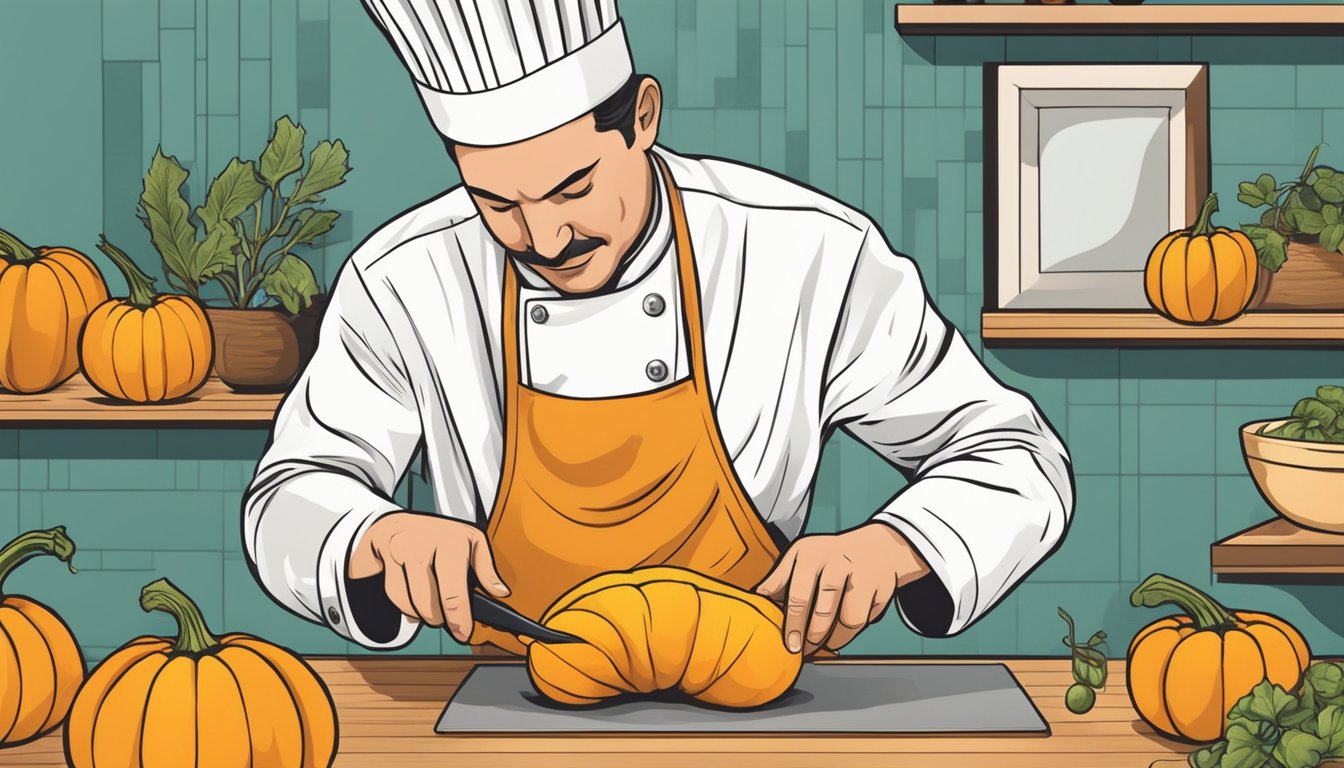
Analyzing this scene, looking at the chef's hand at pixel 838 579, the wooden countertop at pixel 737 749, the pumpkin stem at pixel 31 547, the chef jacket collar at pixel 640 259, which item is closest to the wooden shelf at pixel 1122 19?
the chef jacket collar at pixel 640 259

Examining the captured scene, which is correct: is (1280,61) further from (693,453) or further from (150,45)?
(150,45)

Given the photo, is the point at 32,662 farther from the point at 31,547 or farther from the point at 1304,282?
the point at 1304,282

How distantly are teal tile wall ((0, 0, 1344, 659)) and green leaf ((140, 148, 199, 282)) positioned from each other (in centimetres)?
8

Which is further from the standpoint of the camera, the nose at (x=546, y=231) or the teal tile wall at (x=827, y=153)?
the teal tile wall at (x=827, y=153)

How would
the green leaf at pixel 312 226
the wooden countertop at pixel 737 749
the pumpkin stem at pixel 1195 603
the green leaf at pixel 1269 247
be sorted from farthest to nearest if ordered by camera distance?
the green leaf at pixel 312 226 → the green leaf at pixel 1269 247 → the pumpkin stem at pixel 1195 603 → the wooden countertop at pixel 737 749

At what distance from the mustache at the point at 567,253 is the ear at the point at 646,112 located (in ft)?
0.54

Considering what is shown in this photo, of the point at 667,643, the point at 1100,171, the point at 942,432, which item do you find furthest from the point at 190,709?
the point at 1100,171

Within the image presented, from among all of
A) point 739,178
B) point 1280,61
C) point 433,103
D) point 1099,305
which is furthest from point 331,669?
point 1280,61

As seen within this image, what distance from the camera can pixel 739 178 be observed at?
202 centimetres

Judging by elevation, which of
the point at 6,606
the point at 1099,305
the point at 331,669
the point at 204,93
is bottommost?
the point at 331,669

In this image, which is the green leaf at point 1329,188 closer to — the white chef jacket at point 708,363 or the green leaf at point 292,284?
the white chef jacket at point 708,363

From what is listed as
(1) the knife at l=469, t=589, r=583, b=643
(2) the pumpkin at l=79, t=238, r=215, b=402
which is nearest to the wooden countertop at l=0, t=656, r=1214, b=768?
(1) the knife at l=469, t=589, r=583, b=643

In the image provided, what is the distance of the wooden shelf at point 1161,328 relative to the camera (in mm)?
1841

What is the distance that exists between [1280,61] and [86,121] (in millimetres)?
1858
